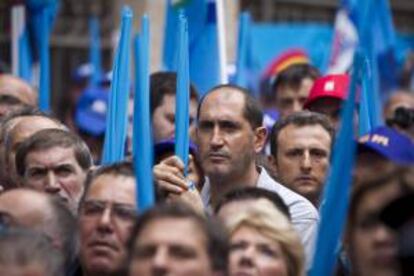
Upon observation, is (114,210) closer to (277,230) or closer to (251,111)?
(277,230)

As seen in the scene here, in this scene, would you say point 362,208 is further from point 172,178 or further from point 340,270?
point 172,178

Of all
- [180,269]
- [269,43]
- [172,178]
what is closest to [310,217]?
[172,178]

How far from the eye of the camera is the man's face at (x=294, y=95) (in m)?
11.3

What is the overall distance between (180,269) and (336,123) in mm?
4669

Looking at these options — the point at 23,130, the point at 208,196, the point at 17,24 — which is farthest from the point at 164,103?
the point at 17,24

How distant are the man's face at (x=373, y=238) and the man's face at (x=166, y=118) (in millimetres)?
4107

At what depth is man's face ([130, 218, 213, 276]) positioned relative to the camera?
565 centimetres

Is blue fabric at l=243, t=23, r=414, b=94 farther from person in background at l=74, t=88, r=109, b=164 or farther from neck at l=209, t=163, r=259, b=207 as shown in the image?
neck at l=209, t=163, r=259, b=207

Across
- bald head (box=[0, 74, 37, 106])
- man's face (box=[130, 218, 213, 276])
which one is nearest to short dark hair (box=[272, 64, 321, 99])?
bald head (box=[0, 74, 37, 106])

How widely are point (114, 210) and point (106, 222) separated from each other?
91 millimetres

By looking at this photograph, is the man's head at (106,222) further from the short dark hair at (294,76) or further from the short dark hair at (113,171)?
the short dark hair at (294,76)

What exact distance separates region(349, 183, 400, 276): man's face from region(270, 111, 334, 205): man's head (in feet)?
10.9

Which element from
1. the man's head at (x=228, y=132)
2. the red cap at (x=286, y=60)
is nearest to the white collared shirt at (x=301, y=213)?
the man's head at (x=228, y=132)

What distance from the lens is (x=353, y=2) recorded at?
463 inches
